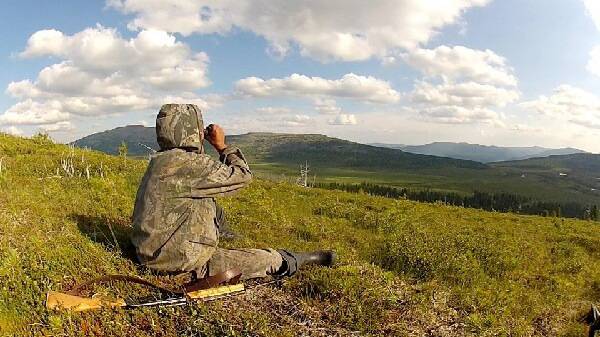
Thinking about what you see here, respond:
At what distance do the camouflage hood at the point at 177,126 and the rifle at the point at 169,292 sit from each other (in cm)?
234

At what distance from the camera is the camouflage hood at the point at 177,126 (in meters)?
7.60

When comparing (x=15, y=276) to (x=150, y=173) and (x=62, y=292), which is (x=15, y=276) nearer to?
(x=62, y=292)

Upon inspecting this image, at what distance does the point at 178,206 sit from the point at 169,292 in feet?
4.59

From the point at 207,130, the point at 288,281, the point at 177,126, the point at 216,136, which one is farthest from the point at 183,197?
the point at 288,281

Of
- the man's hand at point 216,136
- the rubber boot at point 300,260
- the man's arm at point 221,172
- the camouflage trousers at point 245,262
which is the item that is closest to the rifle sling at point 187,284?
the camouflage trousers at point 245,262

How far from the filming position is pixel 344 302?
24.9 ft

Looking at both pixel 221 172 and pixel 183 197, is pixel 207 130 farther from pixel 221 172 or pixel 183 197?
pixel 183 197

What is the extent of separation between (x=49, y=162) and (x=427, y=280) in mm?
16776

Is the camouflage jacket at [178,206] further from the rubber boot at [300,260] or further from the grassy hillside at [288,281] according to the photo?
the rubber boot at [300,260]

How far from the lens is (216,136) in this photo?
8109 mm

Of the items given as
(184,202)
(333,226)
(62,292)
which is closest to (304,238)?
(333,226)

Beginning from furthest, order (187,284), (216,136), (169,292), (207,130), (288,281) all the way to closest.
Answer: (288,281) < (207,130) < (216,136) < (187,284) < (169,292)

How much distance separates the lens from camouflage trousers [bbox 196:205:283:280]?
7.91m

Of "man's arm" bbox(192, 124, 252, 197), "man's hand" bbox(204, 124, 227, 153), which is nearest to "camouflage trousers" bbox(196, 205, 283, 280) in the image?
"man's arm" bbox(192, 124, 252, 197)
